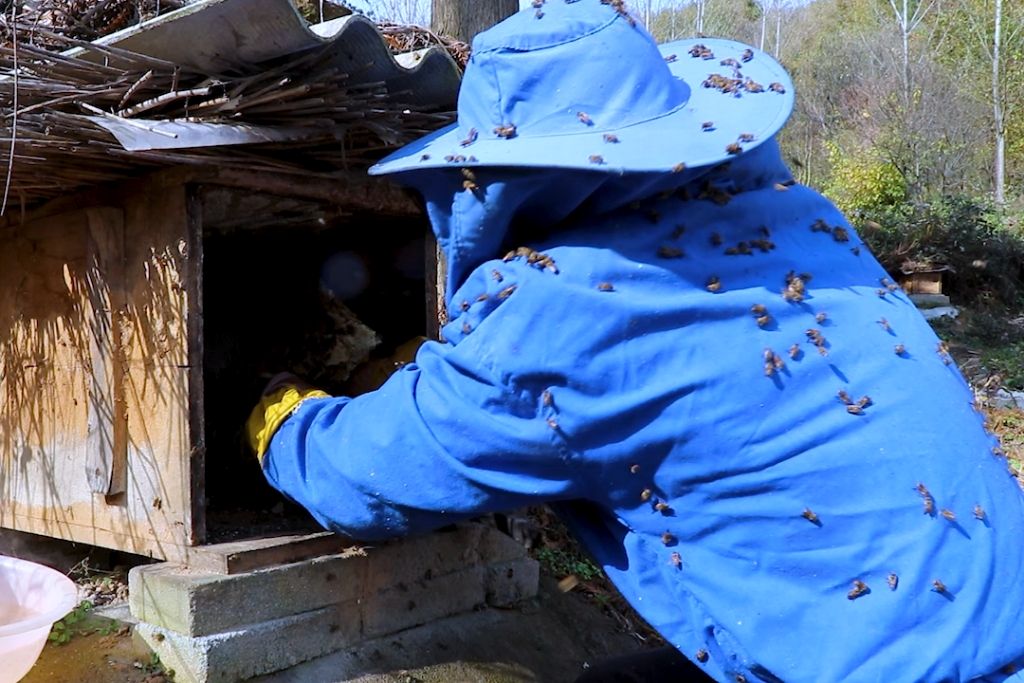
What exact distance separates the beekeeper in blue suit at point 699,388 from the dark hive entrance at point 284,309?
3.93ft

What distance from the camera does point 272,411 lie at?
2.27 metres

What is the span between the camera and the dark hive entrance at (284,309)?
9.89 feet

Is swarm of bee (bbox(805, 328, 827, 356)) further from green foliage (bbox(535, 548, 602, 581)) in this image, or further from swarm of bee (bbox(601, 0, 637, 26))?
green foliage (bbox(535, 548, 602, 581))

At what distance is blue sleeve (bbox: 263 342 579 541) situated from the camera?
1.70 meters

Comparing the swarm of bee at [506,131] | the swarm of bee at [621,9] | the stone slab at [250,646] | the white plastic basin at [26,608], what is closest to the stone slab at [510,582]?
the stone slab at [250,646]

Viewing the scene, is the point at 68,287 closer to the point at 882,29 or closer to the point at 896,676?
the point at 896,676

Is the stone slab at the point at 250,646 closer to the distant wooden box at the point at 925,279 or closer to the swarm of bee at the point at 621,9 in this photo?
the swarm of bee at the point at 621,9

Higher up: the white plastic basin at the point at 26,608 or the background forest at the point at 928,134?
the white plastic basin at the point at 26,608

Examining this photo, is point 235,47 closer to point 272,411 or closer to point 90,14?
point 90,14

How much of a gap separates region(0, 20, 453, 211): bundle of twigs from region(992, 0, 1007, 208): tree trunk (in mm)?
20343

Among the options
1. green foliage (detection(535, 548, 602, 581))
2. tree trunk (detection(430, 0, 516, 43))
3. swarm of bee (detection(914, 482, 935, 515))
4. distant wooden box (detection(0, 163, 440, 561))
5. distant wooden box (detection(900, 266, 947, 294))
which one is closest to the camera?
swarm of bee (detection(914, 482, 935, 515))

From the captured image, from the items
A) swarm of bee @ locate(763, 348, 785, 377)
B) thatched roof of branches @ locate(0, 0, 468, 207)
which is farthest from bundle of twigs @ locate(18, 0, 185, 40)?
swarm of bee @ locate(763, 348, 785, 377)

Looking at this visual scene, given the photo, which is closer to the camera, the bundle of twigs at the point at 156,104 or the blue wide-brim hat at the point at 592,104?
the blue wide-brim hat at the point at 592,104

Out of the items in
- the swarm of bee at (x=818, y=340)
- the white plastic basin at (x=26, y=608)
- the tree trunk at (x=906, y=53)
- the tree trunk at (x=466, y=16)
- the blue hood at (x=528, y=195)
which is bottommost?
the tree trunk at (x=906, y=53)
